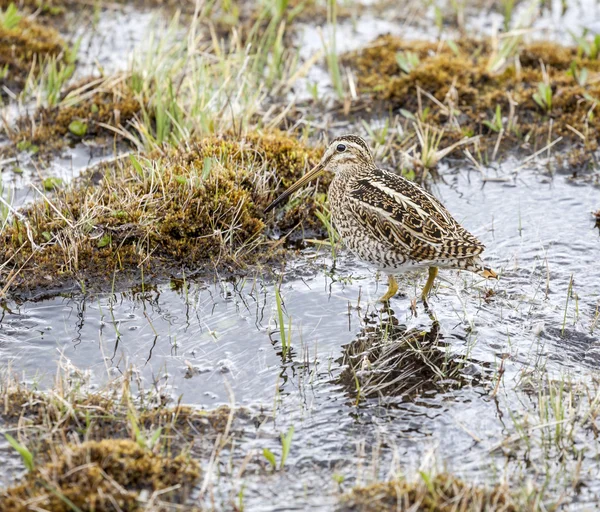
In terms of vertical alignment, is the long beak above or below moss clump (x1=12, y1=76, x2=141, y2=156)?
below

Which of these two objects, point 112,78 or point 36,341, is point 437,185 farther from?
point 36,341

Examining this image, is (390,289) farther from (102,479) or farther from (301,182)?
(102,479)

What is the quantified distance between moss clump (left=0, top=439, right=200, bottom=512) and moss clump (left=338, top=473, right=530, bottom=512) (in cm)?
89

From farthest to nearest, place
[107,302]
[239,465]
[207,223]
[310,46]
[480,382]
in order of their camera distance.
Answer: [310,46] → [207,223] → [107,302] → [480,382] → [239,465]

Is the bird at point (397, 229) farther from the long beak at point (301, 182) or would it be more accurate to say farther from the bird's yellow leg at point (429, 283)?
the long beak at point (301, 182)

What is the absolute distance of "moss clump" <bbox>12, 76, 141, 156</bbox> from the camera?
29.5 ft

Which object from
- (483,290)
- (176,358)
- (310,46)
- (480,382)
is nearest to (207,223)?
(176,358)

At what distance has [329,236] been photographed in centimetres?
756

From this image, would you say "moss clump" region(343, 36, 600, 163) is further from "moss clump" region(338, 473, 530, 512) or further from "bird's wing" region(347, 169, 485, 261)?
"moss clump" region(338, 473, 530, 512)

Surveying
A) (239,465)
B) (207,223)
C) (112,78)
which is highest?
(112,78)

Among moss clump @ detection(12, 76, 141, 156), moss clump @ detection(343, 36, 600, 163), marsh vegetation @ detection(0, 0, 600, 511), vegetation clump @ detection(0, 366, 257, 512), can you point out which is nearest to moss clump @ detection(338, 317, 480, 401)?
marsh vegetation @ detection(0, 0, 600, 511)

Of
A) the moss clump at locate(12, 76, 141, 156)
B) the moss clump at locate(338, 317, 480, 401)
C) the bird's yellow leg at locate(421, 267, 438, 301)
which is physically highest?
the moss clump at locate(12, 76, 141, 156)

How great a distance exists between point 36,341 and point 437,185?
4.18 m

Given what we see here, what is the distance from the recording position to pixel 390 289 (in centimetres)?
677
